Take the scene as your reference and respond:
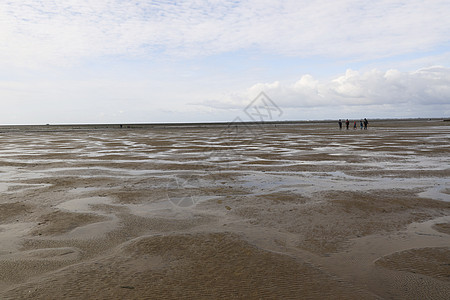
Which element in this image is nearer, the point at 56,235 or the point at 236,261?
the point at 236,261

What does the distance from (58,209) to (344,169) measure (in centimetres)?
1172

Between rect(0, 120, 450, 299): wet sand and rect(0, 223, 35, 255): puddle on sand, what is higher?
rect(0, 223, 35, 255): puddle on sand

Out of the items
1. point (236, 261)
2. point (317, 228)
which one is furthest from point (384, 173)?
point (236, 261)

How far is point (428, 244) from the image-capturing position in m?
6.46

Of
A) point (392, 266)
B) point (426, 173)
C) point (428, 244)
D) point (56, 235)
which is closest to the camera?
point (392, 266)

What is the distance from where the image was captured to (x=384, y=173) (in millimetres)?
14320

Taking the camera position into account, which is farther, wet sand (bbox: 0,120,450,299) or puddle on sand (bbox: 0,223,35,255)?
puddle on sand (bbox: 0,223,35,255)

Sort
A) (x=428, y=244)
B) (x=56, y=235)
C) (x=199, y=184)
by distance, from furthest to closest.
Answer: (x=199, y=184) < (x=56, y=235) < (x=428, y=244)

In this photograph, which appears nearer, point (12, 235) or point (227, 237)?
point (227, 237)

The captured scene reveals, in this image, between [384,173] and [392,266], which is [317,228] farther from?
[384,173]

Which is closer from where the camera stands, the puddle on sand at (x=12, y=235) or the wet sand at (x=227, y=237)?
the wet sand at (x=227, y=237)

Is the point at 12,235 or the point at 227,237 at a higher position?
the point at 12,235

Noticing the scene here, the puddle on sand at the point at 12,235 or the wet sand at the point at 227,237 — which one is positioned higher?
the puddle on sand at the point at 12,235

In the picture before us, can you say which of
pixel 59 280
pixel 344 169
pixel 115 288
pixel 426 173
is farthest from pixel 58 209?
pixel 426 173
